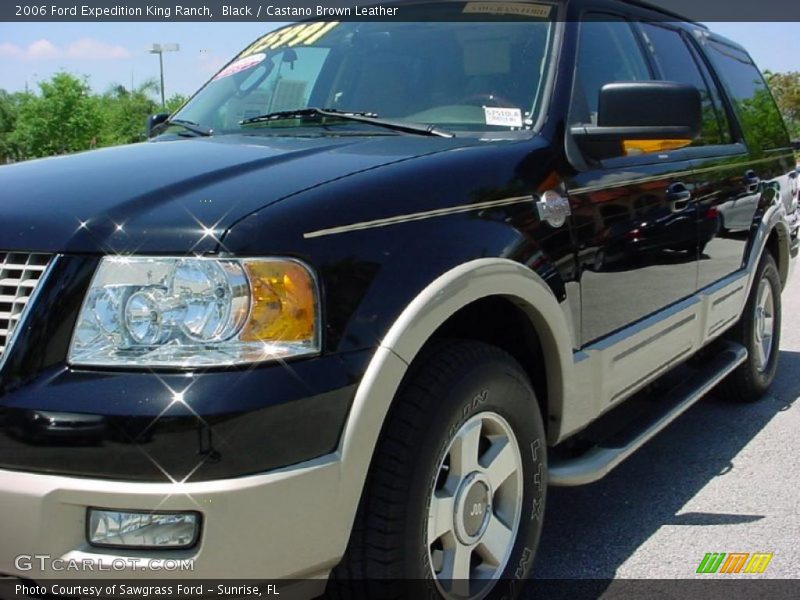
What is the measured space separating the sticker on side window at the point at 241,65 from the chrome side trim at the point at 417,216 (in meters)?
1.66

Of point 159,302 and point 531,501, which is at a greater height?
point 159,302

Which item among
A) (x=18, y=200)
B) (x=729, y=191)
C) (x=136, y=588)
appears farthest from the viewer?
(x=729, y=191)

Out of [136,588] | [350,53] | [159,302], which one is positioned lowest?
[136,588]

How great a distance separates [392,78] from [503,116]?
52 centimetres

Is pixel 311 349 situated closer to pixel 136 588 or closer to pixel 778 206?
pixel 136 588

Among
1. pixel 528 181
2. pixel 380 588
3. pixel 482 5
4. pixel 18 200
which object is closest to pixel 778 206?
pixel 482 5

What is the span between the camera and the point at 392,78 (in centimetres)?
329

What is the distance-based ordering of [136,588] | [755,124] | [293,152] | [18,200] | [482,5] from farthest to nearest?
[755,124] → [482,5] → [293,152] → [18,200] → [136,588]

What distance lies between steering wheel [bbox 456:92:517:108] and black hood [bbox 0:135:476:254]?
40 centimetres

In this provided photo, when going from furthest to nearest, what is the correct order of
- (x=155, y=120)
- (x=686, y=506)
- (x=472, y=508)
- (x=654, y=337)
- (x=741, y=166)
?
(x=741, y=166) < (x=155, y=120) < (x=686, y=506) < (x=654, y=337) < (x=472, y=508)

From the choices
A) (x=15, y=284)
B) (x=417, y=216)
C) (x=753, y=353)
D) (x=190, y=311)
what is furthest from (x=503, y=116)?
(x=753, y=353)

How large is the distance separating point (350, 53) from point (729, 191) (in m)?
1.98

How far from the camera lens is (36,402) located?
1.83 meters

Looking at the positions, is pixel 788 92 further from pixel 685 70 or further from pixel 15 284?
pixel 15 284
